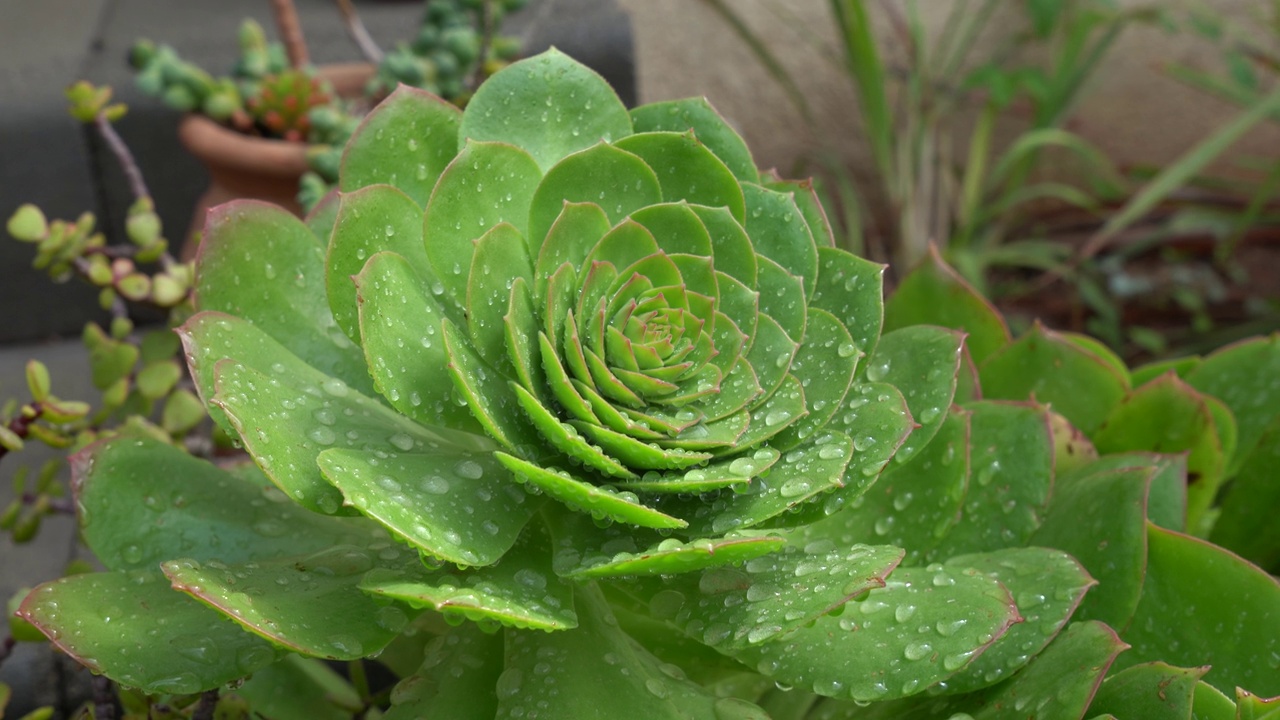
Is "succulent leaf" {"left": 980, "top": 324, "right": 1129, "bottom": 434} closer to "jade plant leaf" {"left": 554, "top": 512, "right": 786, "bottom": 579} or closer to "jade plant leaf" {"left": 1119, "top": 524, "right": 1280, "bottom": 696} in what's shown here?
"jade plant leaf" {"left": 1119, "top": 524, "right": 1280, "bottom": 696}

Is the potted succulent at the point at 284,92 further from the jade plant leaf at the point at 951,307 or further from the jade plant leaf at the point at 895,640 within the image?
the jade plant leaf at the point at 895,640

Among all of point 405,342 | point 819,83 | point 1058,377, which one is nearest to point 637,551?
point 405,342

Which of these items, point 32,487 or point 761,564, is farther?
point 32,487

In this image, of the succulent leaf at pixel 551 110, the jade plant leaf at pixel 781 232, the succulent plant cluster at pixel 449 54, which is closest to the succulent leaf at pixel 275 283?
the succulent leaf at pixel 551 110

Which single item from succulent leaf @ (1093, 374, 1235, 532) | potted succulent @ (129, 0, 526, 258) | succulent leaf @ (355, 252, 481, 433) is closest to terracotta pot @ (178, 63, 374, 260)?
potted succulent @ (129, 0, 526, 258)

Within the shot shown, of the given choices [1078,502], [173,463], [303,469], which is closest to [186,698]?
[173,463]

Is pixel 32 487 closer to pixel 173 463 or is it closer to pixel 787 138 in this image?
pixel 173 463

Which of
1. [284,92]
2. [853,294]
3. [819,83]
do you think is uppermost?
[853,294]

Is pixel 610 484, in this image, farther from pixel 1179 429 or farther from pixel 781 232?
pixel 1179 429
